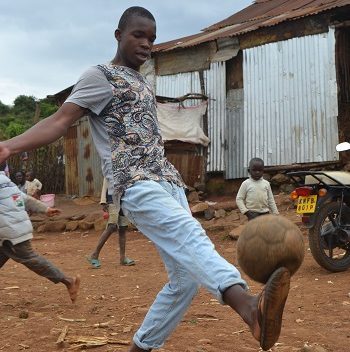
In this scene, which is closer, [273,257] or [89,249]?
[273,257]

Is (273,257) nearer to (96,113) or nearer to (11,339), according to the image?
(96,113)

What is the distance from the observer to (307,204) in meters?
6.40

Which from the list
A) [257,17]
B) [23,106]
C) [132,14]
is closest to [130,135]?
[132,14]

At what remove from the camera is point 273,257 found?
2.33 m

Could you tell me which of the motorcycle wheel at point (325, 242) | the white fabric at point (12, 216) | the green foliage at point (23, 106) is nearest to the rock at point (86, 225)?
the motorcycle wheel at point (325, 242)

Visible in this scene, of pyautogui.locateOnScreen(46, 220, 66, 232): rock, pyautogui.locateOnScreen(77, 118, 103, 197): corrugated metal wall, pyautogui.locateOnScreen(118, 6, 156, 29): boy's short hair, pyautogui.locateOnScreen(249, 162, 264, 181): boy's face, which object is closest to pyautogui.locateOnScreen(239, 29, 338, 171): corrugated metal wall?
pyautogui.locateOnScreen(46, 220, 66, 232): rock

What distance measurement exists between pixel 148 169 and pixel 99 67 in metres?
0.57

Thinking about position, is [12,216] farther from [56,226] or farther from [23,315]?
[56,226]

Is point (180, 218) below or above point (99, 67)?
below

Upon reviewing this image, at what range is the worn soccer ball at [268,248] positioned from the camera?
2344 millimetres

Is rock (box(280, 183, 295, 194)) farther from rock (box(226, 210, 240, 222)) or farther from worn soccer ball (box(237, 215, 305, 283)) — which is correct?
worn soccer ball (box(237, 215, 305, 283))

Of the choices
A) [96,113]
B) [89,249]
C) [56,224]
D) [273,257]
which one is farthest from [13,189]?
[56,224]

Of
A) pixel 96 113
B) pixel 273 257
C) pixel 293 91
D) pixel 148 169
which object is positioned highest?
pixel 293 91

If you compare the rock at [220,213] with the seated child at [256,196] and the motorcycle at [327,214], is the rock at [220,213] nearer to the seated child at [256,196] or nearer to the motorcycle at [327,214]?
the seated child at [256,196]
